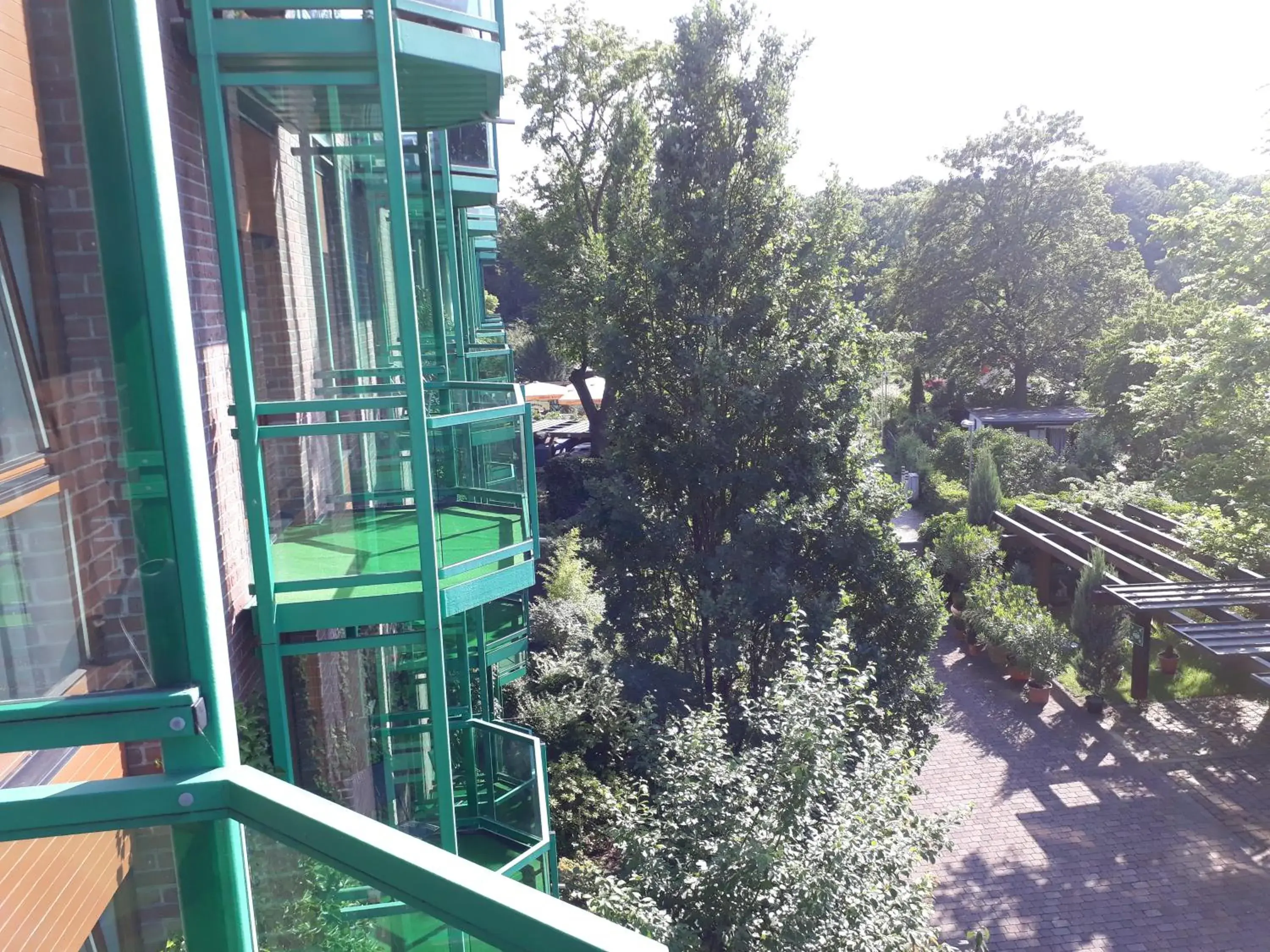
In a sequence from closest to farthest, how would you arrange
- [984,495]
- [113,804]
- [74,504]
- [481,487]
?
[113,804] → [74,504] → [481,487] → [984,495]

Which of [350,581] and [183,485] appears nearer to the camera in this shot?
[183,485]

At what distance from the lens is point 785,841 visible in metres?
5.94

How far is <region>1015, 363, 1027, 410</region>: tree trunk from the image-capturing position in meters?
35.1

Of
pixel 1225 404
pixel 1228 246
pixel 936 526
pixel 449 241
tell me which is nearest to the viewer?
pixel 449 241

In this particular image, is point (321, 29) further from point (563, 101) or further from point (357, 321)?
A: point (563, 101)

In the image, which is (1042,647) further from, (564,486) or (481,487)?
(564,486)

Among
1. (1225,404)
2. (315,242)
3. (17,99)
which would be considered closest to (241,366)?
(315,242)

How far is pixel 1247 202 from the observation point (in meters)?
13.7

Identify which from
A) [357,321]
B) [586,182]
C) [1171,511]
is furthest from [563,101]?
[357,321]

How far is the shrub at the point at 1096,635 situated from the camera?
567 inches

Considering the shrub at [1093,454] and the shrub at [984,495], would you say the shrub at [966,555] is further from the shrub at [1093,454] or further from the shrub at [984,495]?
the shrub at [1093,454]

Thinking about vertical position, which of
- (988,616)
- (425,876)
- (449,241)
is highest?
(449,241)

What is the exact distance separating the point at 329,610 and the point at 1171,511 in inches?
738

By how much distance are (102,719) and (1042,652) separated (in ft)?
50.7
